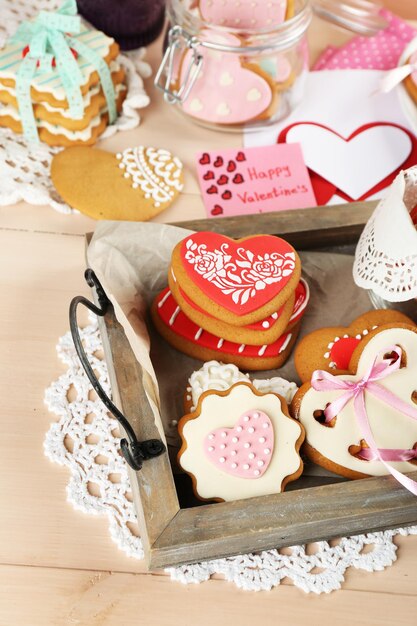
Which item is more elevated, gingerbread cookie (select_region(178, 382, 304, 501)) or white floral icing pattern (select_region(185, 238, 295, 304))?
white floral icing pattern (select_region(185, 238, 295, 304))

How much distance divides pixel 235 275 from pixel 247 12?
0.37 meters

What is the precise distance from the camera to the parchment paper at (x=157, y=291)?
26.4 inches

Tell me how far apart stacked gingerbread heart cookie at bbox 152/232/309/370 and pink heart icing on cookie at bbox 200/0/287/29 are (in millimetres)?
316

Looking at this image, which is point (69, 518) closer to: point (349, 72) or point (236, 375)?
point (236, 375)

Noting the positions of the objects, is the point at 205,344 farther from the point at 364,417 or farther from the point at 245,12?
the point at 245,12

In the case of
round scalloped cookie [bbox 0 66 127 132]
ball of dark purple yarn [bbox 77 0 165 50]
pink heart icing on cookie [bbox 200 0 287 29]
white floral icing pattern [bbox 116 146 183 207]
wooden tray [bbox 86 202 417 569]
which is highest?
pink heart icing on cookie [bbox 200 0 287 29]

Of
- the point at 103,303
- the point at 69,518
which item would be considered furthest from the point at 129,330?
the point at 69,518

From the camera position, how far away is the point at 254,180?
852 millimetres

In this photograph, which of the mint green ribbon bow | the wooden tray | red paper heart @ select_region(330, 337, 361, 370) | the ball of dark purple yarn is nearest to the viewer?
the wooden tray

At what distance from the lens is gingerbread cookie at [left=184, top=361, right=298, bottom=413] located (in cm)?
65

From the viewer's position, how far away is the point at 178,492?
63 cm

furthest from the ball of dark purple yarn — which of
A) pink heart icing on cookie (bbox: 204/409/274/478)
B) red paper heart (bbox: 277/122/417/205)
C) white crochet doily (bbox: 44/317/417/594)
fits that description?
pink heart icing on cookie (bbox: 204/409/274/478)

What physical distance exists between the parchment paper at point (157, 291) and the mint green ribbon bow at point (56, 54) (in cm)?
→ 19

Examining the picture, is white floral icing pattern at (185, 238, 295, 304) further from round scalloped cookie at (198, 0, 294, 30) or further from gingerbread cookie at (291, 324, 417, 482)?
round scalloped cookie at (198, 0, 294, 30)
